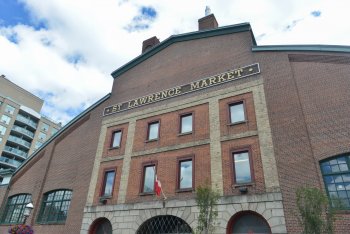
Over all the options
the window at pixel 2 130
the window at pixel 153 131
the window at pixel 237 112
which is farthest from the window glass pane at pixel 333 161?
the window at pixel 2 130

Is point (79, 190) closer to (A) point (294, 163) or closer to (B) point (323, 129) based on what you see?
(A) point (294, 163)

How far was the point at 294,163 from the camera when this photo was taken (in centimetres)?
1344

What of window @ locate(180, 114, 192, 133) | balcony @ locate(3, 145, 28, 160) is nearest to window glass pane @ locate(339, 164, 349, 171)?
window @ locate(180, 114, 192, 133)

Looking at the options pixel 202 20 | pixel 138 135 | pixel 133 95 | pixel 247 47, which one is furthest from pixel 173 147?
pixel 202 20

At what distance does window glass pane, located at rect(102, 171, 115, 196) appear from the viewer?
1866 centimetres

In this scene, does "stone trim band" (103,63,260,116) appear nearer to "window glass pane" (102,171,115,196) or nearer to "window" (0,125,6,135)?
"window glass pane" (102,171,115,196)

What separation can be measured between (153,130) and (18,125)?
2070 inches

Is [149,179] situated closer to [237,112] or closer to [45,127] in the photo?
[237,112]

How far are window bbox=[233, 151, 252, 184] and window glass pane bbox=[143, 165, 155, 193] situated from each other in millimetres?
5473

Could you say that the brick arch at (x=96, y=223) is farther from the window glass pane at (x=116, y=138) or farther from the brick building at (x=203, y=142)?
the window glass pane at (x=116, y=138)

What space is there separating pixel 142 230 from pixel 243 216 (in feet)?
20.1

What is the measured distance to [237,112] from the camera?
1658cm

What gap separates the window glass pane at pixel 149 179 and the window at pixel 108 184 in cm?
267

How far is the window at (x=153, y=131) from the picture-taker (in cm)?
1909
